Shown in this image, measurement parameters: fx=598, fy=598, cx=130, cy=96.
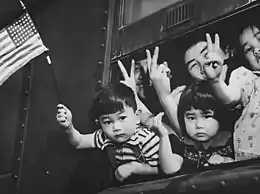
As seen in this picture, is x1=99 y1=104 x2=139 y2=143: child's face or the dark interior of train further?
x1=99 y1=104 x2=139 y2=143: child's face

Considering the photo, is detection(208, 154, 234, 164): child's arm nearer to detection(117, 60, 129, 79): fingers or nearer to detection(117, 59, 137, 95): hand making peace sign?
detection(117, 59, 137, 95): hand making peace sign

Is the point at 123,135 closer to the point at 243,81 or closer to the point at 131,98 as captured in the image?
the point at 131,98

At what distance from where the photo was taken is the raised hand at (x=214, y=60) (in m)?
3.39

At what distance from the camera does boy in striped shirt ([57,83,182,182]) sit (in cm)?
382

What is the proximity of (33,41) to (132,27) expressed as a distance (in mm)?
816

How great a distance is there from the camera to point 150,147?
3.80 m

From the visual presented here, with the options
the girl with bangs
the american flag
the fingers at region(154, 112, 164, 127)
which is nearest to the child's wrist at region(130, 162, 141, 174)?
the fingers at region(154, 112, 164, 127)

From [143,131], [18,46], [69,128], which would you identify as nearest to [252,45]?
[143,131]

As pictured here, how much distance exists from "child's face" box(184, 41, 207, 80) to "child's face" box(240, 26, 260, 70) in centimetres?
29

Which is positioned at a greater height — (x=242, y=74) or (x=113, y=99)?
(x=113, y=99)

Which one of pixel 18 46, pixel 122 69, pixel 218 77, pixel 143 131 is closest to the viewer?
pixel 218 77

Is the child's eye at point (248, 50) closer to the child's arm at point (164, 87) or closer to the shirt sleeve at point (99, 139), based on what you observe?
the child's arm at point (164, 87)

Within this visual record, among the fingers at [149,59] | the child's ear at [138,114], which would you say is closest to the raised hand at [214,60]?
the fingers at [149,59]

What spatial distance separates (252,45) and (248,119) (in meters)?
0.41
